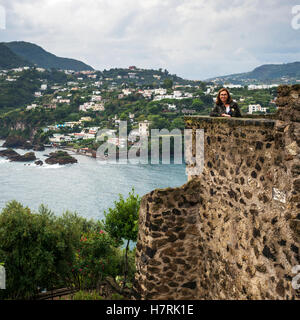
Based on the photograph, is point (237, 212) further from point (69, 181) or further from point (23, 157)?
point (23, 157)

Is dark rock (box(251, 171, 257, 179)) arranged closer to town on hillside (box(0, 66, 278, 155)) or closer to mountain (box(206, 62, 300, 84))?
town on hillside (box(0, 66, 278, 155))

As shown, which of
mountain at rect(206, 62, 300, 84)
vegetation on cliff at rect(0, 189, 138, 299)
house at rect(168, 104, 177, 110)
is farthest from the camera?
mountain at rect(206, 62, 300, 84)

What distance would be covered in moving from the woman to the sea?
26.7 meters

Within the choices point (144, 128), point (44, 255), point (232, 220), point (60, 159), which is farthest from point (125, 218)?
point (144, 128)

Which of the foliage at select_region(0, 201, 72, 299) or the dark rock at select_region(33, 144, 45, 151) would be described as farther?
the dark rock at select_region(33, 144, 45, 151)

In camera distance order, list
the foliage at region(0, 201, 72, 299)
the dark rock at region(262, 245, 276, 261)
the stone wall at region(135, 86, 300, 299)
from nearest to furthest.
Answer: the stone wall at region(135, 86, 300, 299), the dark rock at region(262, 245, 276, 261), the foliage at region(0, 201, 72, 299)

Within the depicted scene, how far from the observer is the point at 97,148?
59.1 metres

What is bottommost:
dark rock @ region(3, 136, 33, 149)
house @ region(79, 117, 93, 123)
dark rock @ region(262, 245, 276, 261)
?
dark rock @ region(3, 136, 33, 149)

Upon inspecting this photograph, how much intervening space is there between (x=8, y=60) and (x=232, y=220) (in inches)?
7436

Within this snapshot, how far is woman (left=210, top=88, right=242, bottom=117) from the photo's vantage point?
4.44 metres

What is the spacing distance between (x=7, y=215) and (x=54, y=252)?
1.72 meters

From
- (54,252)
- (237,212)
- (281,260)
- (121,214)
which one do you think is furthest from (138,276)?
(54,252)

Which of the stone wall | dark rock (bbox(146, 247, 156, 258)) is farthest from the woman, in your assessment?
dark rock (bbox(146, 247, 156, 258))

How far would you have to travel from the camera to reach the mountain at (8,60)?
538ft
